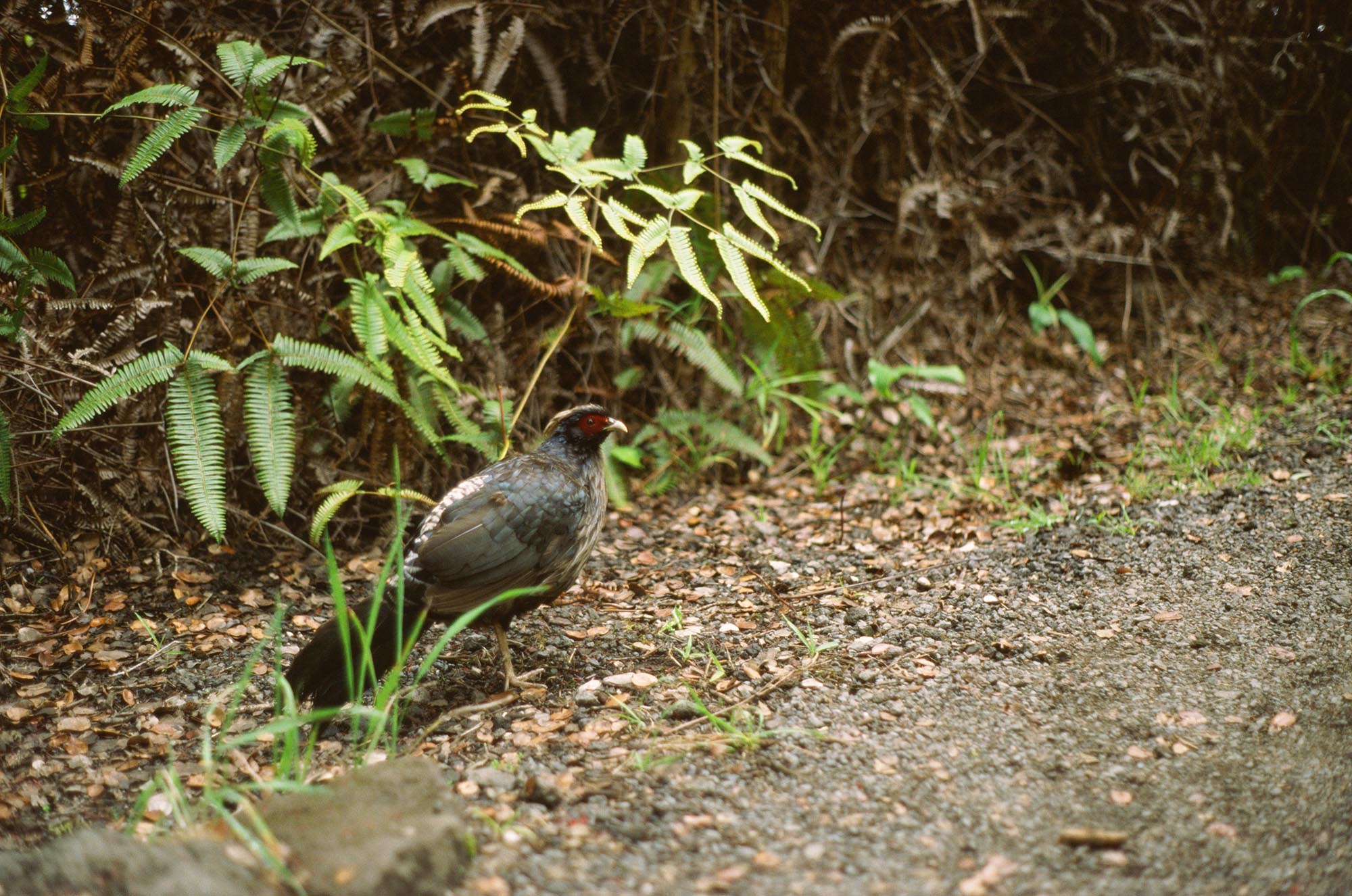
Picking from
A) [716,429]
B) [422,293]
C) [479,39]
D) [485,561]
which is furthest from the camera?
[716,429]

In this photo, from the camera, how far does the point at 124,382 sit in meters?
3.75

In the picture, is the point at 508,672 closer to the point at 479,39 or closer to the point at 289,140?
the point at 289,140

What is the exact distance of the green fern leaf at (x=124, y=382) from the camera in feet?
12.1

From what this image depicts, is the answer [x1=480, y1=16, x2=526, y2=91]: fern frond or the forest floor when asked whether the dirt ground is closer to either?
the forest floor

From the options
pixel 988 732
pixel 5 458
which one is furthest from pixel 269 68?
pixel 988 732

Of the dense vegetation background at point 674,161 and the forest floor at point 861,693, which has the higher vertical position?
the dense vegetation background at point 674,161

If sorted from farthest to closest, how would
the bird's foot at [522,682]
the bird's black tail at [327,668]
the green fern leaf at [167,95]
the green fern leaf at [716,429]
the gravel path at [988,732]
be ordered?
the green fern leaf at [716,429] → the green fern leaf at [167,95] → the bird's foot at [522,682] → the bird's black tail at [327,668] → the gravel path at [988,732]

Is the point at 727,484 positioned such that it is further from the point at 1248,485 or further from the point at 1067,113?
the point at 1067,113

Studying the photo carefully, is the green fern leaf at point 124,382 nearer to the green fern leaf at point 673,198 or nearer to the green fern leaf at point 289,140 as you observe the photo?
the green fern leaf at point 289,140

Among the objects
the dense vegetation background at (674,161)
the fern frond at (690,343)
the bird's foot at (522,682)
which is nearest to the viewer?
the bird's foot at (522,682)

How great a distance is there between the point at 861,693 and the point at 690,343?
96.2 inches

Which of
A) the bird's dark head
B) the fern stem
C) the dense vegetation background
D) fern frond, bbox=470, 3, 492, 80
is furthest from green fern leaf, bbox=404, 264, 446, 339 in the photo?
fern frond, bbox=470, 3, 492, 80

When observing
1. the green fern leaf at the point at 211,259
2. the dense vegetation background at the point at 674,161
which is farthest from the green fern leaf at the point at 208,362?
the green fern leaf at the point at 211,259

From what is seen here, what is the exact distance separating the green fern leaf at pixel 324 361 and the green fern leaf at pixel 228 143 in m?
0.74
